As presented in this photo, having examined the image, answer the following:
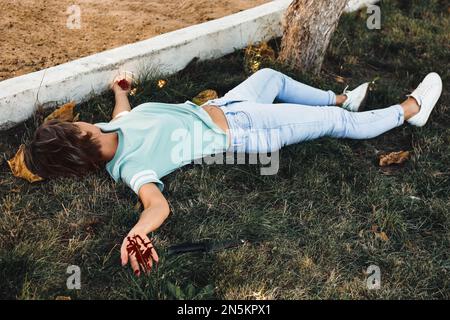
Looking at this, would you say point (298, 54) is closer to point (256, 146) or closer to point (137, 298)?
point (256, 146)

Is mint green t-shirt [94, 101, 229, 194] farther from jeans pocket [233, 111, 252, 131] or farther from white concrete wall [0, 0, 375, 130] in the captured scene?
white concrete wall [0, 0, 375, 130]

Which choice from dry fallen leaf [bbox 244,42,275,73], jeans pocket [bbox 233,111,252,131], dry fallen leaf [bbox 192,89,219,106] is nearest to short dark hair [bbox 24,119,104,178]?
jeans pocket [bbox 233,111,252,131]

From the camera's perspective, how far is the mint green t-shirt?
2879 mm

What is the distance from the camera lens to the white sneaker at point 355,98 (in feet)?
12.4

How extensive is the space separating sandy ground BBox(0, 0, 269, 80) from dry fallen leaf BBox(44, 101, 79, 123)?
0.54 m

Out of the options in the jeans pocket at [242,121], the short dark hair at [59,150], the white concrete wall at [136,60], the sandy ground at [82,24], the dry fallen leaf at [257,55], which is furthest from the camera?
the dry fallen leaf at [257,55]

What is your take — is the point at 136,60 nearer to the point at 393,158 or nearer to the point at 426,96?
the point at 393,158

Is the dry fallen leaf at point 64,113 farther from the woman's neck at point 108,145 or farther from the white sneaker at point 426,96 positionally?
the white sneaker at point 426,96

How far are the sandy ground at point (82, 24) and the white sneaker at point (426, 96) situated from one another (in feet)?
6.32

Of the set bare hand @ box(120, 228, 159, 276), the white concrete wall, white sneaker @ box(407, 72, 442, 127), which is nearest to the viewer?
bare hand @ box(120, 228, 159, 276)

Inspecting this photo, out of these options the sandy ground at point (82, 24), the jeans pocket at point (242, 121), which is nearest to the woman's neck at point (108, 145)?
the jeans pocket at point (242, 121)

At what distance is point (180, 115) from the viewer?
3.15 m

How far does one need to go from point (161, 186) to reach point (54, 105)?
3.53 feet

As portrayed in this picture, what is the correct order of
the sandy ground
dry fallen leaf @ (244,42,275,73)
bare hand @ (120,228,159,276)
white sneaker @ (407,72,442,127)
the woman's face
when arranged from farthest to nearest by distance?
dry fallen leaf @ (244,42,275,73), the sandy ground, white sneaker @ (407,72,442,127), the woman's face, bare hand @ (120,228,159,276)
